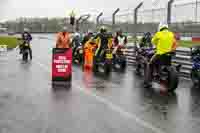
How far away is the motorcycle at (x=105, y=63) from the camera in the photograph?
62.4 feet

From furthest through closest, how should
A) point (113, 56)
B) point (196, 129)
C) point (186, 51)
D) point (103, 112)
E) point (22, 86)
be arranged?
1. point (113, 56)
2. point (186, 51)
3. point (22, 86)
4. point (103, 112)
5. point (196, 129)

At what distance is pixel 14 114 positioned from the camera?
9297mm

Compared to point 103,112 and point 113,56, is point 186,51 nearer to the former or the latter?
point 113,56

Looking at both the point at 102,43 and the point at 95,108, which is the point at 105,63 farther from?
the point at 95,108

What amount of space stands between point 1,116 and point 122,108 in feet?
8.22

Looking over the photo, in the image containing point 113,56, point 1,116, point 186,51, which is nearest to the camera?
point 1,116

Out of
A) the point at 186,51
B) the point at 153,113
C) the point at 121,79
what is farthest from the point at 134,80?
the point at 153,113

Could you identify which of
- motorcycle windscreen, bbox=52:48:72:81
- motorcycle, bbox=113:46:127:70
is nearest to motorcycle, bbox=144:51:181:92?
motorcycle windscreen, bbox=52:48:72:81

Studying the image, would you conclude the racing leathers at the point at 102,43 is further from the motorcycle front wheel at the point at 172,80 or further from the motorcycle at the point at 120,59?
the motorcycle front wheel at the point at 172,80

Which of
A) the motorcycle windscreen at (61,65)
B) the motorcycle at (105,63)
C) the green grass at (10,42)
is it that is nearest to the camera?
the motorcycle windscreen at (61,65)

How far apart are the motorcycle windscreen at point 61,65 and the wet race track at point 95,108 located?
333 millimetres

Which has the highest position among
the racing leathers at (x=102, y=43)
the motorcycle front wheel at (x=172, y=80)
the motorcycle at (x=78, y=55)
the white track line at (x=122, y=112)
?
the racing leathers at (x=102, y=43)

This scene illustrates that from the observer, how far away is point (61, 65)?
600 inches

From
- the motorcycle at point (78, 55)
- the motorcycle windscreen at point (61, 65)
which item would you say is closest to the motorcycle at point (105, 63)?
the motorcycle windscreen at point (61, 65)
